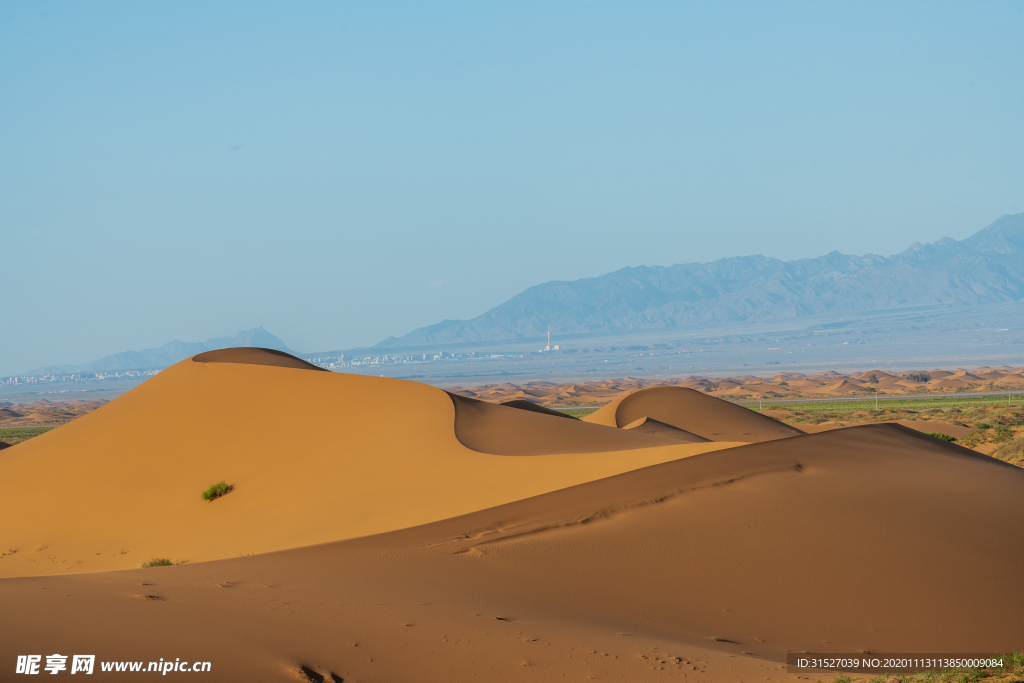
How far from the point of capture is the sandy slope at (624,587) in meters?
7.79

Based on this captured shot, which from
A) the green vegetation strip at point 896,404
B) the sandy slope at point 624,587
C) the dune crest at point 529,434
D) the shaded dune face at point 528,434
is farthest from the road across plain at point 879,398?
the sandy slope at point 624,587

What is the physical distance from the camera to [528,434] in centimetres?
2384

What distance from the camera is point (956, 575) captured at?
1149 centimetres

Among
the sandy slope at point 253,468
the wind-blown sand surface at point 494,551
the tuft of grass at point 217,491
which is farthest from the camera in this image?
the tuft of grass at point 217,491

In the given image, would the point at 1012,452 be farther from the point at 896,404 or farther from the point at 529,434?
the point at 896,404

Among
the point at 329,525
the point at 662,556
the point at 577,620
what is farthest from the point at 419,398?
the point at 577,620

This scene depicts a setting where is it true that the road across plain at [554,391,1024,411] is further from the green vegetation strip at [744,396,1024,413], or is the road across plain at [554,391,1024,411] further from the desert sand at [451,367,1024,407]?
the desert sand at [451,367,1024,407]

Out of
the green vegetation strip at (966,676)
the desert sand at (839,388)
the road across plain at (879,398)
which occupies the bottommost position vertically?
the desert sand at (839,388)

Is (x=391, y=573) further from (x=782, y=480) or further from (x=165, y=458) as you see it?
(x=165, y=458)

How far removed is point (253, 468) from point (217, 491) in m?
1.10

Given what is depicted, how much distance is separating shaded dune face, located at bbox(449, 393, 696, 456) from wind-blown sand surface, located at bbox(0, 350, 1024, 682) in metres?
0.34

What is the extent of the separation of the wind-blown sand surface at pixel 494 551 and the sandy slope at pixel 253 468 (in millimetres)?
90

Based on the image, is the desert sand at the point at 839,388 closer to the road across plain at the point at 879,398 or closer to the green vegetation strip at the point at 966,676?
the road across plain at the point at 879,398

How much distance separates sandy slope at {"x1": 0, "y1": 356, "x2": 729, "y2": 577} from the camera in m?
16.2
